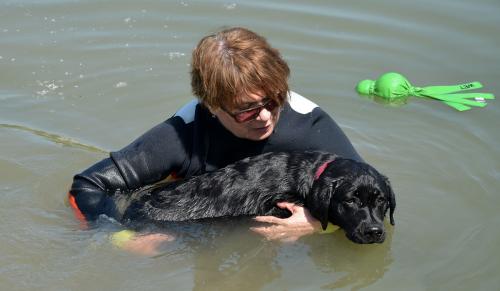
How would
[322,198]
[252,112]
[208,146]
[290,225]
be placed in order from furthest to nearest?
[208,146] → [290,225] → [322,198] → [252,112]

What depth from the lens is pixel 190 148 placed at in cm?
516

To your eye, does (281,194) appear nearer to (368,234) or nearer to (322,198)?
(322,198)

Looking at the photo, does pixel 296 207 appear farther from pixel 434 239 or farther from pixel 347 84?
pixel 347 84

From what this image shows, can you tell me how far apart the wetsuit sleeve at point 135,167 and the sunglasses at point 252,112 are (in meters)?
0.58

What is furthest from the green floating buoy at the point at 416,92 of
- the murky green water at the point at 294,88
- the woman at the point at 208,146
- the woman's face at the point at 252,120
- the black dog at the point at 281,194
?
the woman's face at the point at 252,120

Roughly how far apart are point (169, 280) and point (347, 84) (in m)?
3.77

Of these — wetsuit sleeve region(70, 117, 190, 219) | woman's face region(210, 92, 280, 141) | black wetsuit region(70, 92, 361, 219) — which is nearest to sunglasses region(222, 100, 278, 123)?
woman's face region(210, 92, 280, 141)

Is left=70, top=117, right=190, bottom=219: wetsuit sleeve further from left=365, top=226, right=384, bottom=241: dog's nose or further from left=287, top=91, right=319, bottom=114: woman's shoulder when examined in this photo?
left=365, top=226, right=384, bottom=241: dog's nose

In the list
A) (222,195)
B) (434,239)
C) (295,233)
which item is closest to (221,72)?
(222,195)

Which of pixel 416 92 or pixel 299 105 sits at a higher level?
pixel 299 105

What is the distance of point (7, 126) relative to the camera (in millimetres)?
7082

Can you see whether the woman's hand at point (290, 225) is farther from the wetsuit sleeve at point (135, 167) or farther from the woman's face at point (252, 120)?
the wetsuit sleeve at point (135, 167)

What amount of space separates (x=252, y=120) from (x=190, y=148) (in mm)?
648

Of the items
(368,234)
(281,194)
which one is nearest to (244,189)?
(281,194)
